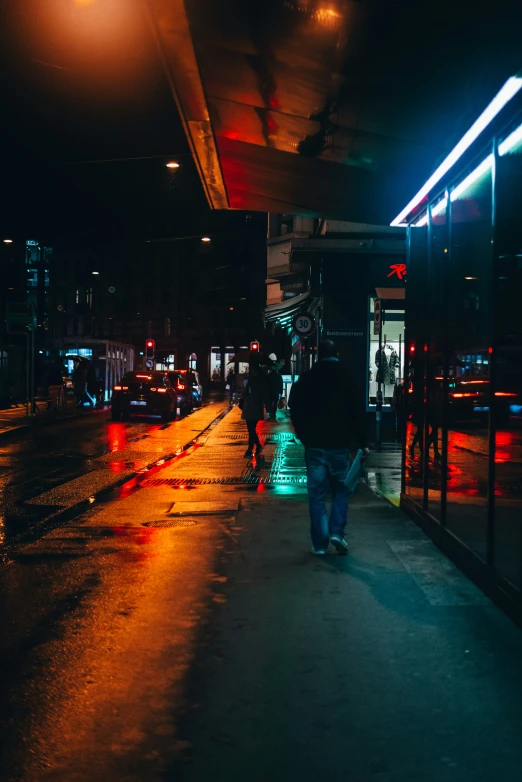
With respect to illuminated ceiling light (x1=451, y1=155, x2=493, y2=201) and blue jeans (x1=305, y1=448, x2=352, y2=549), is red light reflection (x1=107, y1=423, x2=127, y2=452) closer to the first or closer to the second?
blue jeans (x1=305, y1=448, x2=352, y2=549)

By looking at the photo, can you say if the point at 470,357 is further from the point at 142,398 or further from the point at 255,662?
the point at 142,398

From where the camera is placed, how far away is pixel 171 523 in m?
9.62

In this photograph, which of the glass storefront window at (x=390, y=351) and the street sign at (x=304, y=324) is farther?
the street sign at (x=304, y=324)

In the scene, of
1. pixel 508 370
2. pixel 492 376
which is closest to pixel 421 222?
pixel 492 376

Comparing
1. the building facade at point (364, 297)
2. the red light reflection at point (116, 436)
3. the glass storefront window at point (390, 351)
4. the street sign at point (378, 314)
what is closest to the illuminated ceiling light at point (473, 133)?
the street sign at point (378, 314)

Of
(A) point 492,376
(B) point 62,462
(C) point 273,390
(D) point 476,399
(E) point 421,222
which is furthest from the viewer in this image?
(C) point 273,390

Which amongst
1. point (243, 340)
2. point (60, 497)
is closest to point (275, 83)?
point (60, 497)

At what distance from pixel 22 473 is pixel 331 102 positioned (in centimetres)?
977

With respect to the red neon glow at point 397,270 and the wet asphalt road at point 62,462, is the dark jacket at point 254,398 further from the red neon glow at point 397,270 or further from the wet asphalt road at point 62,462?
the red neon glow at point 397,270

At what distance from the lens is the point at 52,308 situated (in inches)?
3780

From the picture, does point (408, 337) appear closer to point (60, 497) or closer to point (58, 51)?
point (60, 497)

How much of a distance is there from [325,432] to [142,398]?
2317 centimetres

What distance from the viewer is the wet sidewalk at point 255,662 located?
3680 millimetres

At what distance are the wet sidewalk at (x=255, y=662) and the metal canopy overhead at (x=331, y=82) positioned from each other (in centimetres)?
337
